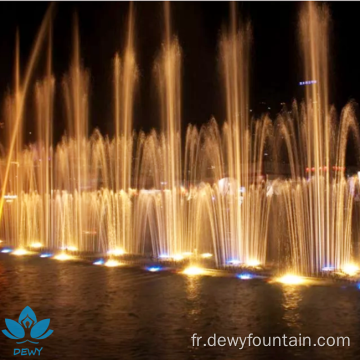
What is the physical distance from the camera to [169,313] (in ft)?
23.9

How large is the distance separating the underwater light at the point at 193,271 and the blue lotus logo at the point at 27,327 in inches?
157

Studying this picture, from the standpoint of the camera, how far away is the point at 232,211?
1542 centimetres

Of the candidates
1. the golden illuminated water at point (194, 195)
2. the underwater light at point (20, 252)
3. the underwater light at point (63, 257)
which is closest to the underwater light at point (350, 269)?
the golden illuminated water at point (194, 195)

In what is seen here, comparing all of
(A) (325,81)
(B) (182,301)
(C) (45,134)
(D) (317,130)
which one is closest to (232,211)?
(D) (317,130)

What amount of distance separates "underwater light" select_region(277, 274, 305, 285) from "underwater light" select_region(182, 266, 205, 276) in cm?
170

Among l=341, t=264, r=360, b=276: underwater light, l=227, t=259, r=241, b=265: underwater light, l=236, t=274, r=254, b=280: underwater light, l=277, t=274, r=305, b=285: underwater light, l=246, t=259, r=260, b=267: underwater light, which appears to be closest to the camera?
l=277, t=274, r=305, b=285: underwater light

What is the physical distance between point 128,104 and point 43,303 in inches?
483

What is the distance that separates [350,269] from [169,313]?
4.82 metres

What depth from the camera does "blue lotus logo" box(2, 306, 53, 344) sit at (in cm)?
634

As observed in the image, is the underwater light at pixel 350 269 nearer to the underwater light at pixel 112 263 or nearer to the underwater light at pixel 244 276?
the underwater light at pixel 244 276

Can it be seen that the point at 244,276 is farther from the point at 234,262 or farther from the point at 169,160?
the point at 169,160

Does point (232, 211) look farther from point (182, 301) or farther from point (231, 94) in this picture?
point (182, 301)

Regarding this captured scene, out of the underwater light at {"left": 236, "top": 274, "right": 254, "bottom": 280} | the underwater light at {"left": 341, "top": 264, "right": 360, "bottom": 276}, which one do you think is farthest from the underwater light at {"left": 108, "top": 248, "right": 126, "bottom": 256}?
the underwater light at {"left": 341, "top": 264, "right": 360, "bottom": 276}

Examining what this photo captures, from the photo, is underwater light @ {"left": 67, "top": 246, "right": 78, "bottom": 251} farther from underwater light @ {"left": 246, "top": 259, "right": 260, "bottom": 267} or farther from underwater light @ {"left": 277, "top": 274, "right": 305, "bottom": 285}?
underwater light @ {"left": 277, "top": 274, "right": 305, "bottom": 285}
